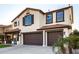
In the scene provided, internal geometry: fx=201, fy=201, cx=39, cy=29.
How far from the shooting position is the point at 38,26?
11391mm

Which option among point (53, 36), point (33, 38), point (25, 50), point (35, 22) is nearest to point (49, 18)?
point (35, 22)

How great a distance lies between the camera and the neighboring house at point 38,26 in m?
10.7

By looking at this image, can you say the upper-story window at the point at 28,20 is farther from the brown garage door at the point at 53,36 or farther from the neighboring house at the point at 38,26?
the brown garage door at the point at 53,36

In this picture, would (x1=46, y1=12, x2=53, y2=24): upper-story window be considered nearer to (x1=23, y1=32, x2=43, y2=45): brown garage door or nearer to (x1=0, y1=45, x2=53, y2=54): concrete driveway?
(x1=23, y1=32, x2=43, y2=45): brown garage door

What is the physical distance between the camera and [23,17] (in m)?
11.6

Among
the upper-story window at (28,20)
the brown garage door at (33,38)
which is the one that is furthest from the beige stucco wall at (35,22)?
the brown garage door at (33,38)

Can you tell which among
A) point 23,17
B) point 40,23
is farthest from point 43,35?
point 23,17

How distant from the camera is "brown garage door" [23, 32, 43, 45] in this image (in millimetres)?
11445

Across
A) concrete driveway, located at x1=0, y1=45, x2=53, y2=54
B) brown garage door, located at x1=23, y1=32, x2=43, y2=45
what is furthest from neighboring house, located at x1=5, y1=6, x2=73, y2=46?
concrete driveway, located at x1=0, y1=45, x2=53, y2=54

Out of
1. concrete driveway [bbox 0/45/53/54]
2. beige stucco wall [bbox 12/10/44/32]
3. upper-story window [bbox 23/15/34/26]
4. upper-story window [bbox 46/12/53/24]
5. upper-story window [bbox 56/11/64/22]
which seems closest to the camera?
concrete driveway [bbox 0/45/53/54]

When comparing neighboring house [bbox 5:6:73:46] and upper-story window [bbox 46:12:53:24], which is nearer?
neighboring house [bbox 5:6:73:46]

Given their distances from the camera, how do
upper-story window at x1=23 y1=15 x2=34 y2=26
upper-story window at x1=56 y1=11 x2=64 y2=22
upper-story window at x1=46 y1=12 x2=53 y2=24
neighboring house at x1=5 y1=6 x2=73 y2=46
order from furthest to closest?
1. upper-story window at x1=23 y1=15 x2=34 y2=26
2. upper-story window at x1=46 y1=12 x2=53 y2=24
3. upper-story window at x1=56 y1=11 x2=64 y2=22
4. neighboring house at x1=5 y1=6 x2=73 y2=46
